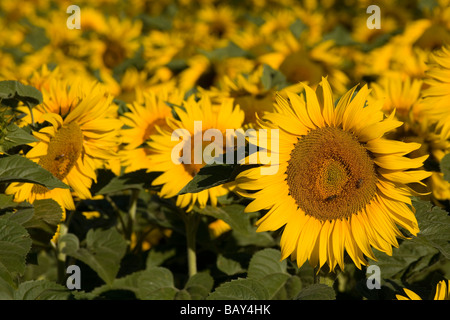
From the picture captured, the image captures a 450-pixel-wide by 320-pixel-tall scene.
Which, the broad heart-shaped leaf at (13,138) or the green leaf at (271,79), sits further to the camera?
the green leaf at (271,79)

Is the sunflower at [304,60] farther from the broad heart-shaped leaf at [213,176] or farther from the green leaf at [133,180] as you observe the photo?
the broad heart-shaped leaf at [213,176]

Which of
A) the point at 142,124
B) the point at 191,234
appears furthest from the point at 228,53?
the point at 191,234

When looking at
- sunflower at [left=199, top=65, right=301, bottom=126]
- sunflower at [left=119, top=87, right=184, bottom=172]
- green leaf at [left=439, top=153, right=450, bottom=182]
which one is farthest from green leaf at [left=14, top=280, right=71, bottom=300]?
green leaf at [left=439, top=153, right=450, bottom=182]

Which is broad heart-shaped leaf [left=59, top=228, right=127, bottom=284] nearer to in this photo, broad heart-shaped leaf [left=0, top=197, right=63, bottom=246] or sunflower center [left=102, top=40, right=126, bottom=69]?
broad heart-shaped leaf [left=0, top=197, right=63, bottom=246]

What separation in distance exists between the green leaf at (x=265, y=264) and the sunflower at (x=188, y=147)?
0.30 metres

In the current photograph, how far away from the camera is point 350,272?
2555 mm

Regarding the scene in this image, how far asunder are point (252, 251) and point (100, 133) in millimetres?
991

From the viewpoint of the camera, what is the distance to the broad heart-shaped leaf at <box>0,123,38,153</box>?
193 cm

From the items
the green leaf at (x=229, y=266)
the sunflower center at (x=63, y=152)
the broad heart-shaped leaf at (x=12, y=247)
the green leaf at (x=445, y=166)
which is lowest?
the green leaf at (x=229, y=266)

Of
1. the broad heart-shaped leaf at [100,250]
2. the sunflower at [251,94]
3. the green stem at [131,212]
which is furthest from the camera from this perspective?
the green stem at [131,212]

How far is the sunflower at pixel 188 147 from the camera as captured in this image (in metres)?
2.35

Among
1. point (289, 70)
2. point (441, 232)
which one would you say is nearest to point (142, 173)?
point (441, 232)

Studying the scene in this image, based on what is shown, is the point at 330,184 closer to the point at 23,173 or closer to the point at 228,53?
the point at 23,173

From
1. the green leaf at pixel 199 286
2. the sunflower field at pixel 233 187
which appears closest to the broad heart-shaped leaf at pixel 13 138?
the sunflower field at pixel 233 187
